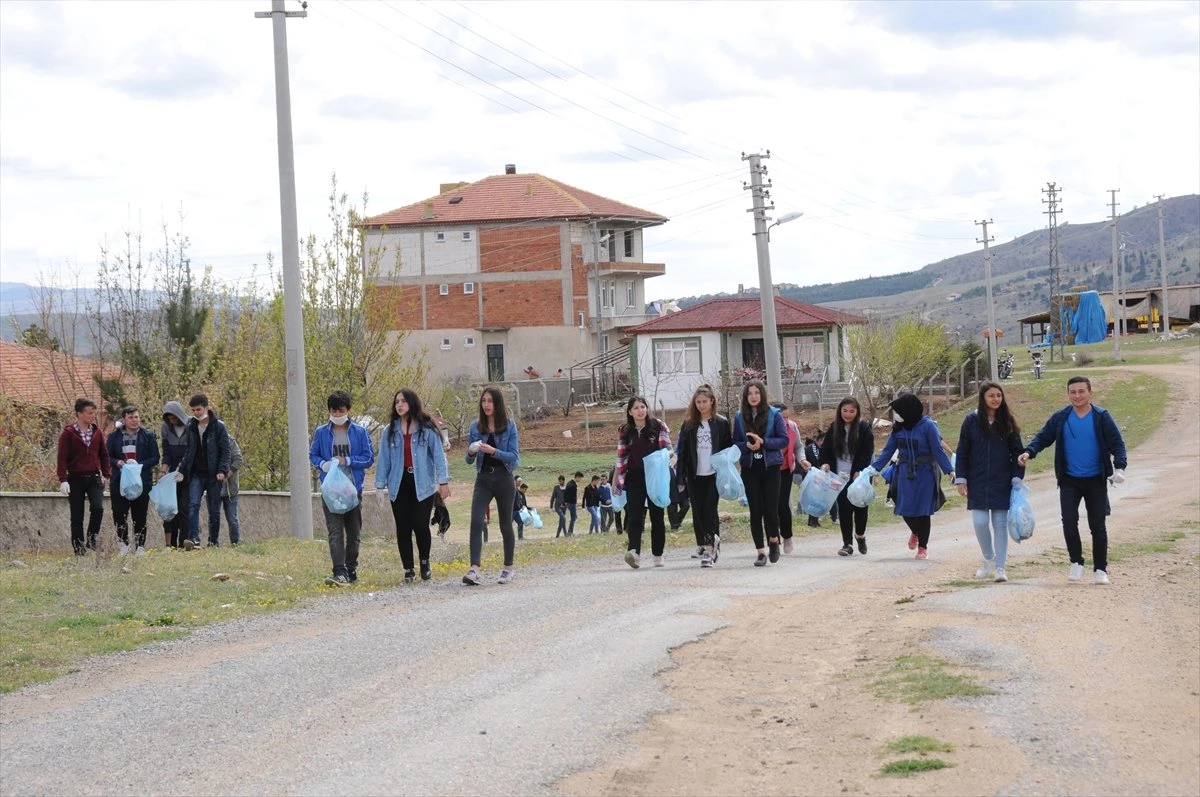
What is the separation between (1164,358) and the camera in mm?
66438

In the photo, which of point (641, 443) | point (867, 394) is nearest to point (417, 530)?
point (641, 443)

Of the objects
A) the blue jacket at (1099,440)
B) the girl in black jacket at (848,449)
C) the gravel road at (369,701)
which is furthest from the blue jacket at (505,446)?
the girl in black jacket at (848,449)

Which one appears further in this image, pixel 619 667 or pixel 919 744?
pixel 619 667

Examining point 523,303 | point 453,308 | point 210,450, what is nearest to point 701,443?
point 210,450

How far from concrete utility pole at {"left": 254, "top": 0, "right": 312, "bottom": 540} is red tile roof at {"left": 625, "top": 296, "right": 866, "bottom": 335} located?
45575mm

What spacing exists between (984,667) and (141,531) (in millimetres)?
11370

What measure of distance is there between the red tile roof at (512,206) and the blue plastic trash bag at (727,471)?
62.2 metres

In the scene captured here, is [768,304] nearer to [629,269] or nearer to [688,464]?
[688,464]

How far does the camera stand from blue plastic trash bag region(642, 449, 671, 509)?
571 inches

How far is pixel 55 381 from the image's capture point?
99.1 ft

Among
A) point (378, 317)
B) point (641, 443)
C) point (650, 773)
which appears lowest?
point (650, 773)

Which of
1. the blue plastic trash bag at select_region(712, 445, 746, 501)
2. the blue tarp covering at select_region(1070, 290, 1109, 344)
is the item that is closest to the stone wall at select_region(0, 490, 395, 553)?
the blue plastic trash bag at select_region(712, 445, 746, 501)

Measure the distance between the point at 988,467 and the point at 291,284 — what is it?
9.71 metres

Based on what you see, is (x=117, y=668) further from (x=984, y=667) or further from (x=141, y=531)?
(x=141, y=531)
